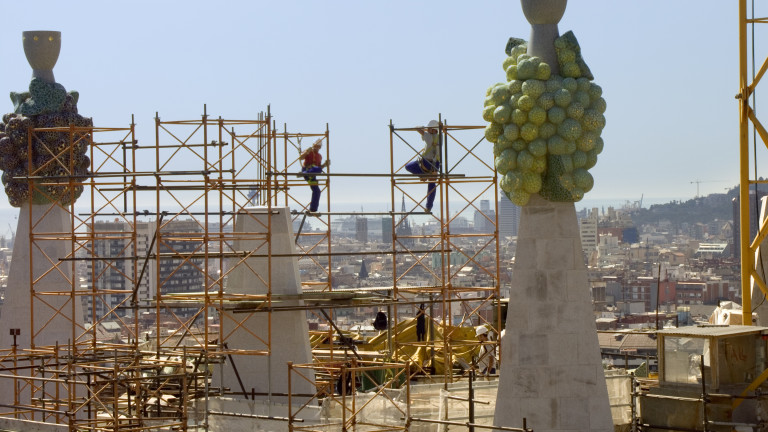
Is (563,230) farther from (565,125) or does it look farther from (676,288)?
(676,288)

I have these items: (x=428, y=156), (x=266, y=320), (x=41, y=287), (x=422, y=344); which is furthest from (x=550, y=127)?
(x=41, y=287)

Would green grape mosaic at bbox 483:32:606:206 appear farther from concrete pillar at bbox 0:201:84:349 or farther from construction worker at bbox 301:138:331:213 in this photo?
concrete pillar at bbox 0:201:84:349

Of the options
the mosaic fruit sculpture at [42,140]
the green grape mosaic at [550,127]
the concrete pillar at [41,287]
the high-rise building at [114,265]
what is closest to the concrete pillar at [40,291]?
the concrete pillar at [41,287]

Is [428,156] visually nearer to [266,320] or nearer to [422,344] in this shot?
[422,344]

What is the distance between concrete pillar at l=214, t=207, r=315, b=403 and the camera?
22969mm

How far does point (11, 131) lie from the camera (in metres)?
29.0

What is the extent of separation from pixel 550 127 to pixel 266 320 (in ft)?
20.6

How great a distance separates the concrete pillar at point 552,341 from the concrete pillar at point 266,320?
4851 mm

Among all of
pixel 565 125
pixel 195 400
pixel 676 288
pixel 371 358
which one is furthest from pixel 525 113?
pixel 676 288

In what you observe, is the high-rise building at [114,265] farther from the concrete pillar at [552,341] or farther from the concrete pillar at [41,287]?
the concrete pillar at [552,341]

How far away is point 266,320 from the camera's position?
76.2ft

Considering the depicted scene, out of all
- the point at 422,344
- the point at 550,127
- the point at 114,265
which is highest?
the point at 550,127

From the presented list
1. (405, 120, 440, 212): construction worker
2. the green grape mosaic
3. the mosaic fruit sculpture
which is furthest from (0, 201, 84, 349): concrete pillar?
the green grape mosaic

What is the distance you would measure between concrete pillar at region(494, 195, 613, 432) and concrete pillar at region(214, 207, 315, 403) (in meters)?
4.85
